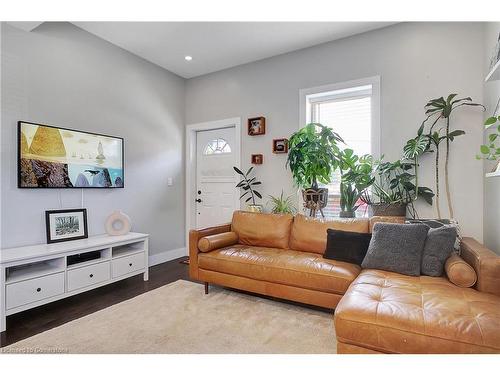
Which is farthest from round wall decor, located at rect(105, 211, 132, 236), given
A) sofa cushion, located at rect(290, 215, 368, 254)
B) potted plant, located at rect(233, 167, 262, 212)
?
sofa cushion, located at rect(290, 215, 368, 254)

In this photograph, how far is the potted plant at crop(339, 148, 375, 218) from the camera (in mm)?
2848

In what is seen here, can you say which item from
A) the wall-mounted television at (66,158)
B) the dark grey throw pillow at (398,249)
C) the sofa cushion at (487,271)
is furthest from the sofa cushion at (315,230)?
the wall-mounted television at (66,158)

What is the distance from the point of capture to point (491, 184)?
7.54 ft

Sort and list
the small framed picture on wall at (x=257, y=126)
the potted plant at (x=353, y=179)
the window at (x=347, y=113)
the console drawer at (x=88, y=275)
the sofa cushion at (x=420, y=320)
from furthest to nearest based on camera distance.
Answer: the small framed picture on wall at (x=257, y=126) → the window at (x=347, y=113) → the potted plant at (x=353, y=179) → the console drawer at (x=88, y=275) → the sofa cushion at (x=420, y=320)

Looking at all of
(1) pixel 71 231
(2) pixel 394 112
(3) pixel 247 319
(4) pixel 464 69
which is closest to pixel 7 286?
(1) pixel 71 231

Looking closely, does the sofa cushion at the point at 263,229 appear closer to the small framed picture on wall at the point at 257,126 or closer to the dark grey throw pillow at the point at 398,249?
the dark grey throw pillow at the point at 398,249

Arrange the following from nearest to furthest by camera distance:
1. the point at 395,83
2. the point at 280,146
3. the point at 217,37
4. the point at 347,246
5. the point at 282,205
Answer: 1. the point at 347,246
2. the point at 395,83
3. the point at 217,37
4. the point at 282,205
5. the point at 280,146

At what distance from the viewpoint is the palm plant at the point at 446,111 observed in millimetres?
2541

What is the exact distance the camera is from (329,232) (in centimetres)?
255

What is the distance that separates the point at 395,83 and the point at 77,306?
391cm

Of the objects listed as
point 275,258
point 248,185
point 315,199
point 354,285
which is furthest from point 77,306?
point 315,199

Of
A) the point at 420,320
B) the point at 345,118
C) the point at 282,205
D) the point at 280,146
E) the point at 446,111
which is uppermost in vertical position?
the point at 345,118

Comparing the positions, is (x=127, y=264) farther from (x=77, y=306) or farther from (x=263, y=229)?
(x=263, y=229)

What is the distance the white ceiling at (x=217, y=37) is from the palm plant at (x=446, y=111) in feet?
3.56
